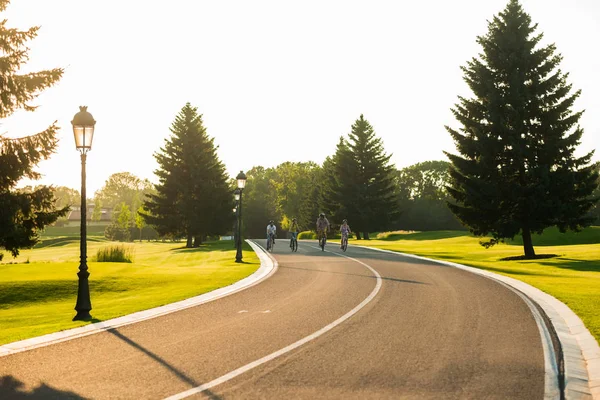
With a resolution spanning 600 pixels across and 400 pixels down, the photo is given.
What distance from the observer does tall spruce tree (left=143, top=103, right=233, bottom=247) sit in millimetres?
54125

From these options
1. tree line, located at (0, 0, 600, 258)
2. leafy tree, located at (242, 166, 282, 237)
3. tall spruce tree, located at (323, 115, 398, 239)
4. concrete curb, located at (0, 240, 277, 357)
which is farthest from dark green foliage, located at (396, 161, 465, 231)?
concrete curb, located at (0, 240, 277, 357)

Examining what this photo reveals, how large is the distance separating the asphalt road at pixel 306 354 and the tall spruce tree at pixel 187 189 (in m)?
43.9

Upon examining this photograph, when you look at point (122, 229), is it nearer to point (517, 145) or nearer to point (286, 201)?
point (286, 201)

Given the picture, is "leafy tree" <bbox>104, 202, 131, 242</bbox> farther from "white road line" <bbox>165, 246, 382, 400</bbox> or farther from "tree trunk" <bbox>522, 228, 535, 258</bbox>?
"white road line" <bbox>165, 246, 382, 400</bbox>

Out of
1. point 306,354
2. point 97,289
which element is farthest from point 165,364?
point 97,289

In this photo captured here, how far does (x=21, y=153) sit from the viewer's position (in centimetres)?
1942

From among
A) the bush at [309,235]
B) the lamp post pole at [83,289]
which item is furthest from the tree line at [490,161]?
the bush at [309,235]

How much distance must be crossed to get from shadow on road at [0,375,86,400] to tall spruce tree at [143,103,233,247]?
1917 inches

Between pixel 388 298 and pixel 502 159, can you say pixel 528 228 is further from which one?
pixel 388 298

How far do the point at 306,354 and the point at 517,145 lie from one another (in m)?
23.8

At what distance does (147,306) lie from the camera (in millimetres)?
11133

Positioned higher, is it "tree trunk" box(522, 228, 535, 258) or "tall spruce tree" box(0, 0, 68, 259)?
"tall spruce tree" box(0, 0, 68, 259)

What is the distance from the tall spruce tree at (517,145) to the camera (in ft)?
89.6

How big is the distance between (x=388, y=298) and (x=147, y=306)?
16.7ft
